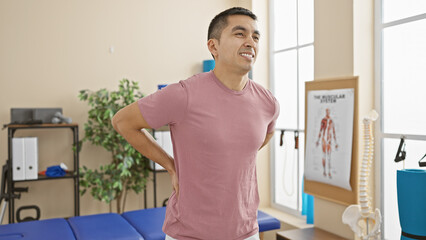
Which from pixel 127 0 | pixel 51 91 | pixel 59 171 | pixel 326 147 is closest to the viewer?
pixel 326 147

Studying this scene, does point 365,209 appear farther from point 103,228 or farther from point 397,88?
point 103,228

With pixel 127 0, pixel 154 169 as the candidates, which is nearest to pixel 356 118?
pixel 154 169

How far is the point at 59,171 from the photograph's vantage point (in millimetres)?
3477

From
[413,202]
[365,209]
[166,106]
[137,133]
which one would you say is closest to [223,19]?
[166,106]

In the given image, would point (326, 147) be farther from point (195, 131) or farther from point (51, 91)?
point (51, 91)

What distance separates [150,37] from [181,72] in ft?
1.56

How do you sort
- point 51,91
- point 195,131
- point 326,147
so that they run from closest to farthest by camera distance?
point 195,131 < point 326,147 < point 51,91

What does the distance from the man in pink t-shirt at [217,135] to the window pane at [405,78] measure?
4.90ft

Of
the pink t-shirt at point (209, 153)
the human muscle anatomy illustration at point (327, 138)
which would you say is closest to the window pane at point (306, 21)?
the human muscle anatomy illustration at point (327, 138)

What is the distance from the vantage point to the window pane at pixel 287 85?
3.73 metres

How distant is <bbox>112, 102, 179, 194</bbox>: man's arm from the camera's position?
1.33 m

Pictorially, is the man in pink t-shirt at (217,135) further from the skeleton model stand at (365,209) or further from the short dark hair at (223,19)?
the skeleton model stand at (365,209)

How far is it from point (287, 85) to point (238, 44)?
8.65 ft

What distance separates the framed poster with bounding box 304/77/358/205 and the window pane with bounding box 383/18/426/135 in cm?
24
